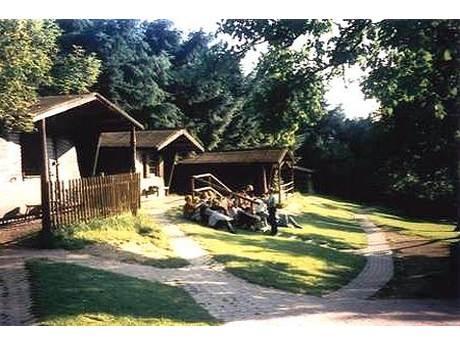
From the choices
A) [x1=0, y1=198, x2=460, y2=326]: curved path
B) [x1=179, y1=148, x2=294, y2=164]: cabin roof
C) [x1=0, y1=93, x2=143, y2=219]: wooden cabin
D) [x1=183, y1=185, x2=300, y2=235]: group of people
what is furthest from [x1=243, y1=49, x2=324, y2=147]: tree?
[x1=0, y1=198, x2=460, y2=326]: curved path

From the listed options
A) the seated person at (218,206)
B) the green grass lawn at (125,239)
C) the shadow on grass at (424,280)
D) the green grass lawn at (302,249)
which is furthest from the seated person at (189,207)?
the shadow on grass at (424,280)

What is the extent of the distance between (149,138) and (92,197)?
1059 millimetres

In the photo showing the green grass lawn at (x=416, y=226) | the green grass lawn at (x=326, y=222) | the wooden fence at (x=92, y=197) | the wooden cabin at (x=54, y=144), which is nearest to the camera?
the wooden cabin at (x=54, y=144)

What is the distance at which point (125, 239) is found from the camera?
5793mm

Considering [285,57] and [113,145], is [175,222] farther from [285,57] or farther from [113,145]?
[285,57]

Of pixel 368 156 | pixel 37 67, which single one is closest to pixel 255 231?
pixel 368 156

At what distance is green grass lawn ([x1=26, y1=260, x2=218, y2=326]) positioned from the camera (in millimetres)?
4793

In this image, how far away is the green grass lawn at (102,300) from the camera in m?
4.79

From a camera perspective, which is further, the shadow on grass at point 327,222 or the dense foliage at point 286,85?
the shadow on grass at point 327,222

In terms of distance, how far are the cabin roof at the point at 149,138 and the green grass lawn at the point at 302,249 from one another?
3.48ft

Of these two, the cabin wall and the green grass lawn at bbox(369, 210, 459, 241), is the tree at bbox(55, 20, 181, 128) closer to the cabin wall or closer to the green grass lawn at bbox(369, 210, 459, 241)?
the cabin wall

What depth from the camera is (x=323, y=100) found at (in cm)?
629

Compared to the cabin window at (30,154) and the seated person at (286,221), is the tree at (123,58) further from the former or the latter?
the seated person at (286,221)

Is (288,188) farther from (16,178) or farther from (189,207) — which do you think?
(16,178)
